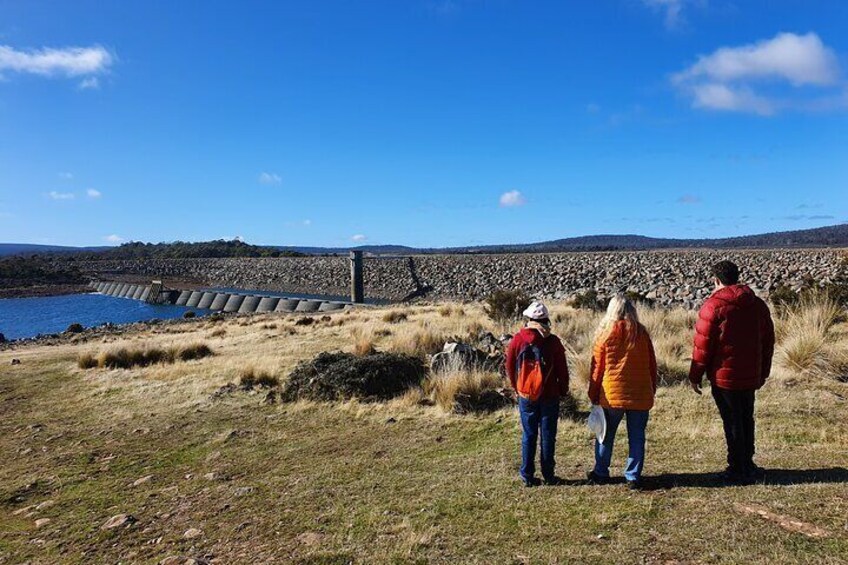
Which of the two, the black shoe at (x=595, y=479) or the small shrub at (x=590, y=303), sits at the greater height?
the small shrub at (x=590, y=303)

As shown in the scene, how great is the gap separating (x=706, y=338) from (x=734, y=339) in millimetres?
211

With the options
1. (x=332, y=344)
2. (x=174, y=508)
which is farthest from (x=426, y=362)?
(x=174, y=508)

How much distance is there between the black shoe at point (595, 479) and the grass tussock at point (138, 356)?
42.6 feet

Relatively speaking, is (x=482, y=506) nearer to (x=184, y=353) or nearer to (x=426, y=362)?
(x=426, y=362)

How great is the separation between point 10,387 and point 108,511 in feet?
31.8

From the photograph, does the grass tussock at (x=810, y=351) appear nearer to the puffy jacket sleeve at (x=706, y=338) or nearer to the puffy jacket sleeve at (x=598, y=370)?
the puffy jacket sleeve at (x=706, y=338)

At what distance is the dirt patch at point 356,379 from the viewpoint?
9938mm

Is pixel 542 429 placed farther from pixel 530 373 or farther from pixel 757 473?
pixel 757 473

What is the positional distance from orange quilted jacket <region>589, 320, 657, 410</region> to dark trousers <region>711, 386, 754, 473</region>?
647mm

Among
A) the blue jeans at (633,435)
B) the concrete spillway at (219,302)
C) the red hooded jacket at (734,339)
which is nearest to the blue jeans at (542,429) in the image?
the blue jeans at (633,435)

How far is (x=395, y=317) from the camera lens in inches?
851

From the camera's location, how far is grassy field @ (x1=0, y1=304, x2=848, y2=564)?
4.17 meters

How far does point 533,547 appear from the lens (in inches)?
161

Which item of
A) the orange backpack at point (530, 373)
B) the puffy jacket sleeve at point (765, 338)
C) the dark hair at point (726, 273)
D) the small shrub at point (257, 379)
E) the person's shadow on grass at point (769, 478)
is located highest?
the dark hair at point (726, 273)
